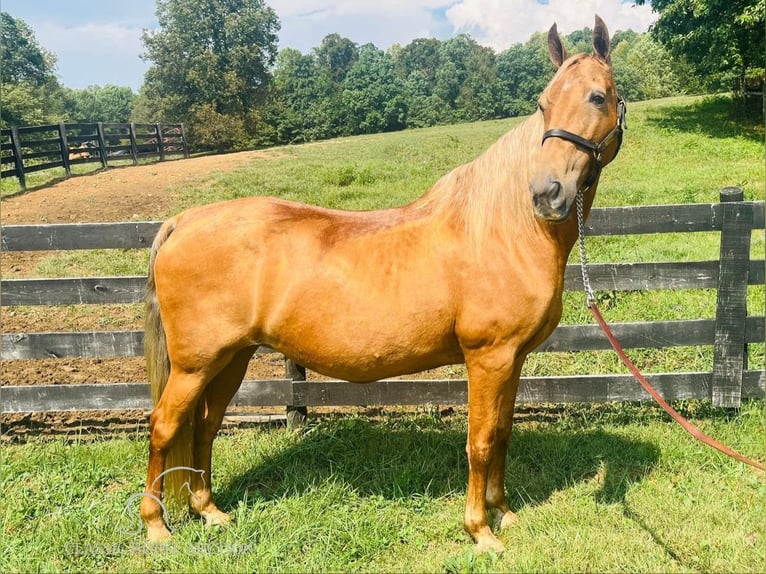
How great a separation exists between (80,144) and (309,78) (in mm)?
40480

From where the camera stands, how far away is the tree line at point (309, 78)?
1827 cm

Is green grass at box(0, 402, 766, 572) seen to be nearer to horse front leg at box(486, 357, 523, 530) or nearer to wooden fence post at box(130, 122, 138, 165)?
horse front leg at box(486, 357, 523, 530)

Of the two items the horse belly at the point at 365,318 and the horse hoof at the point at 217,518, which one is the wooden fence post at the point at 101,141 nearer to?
the horse hoof at the point at 217,518

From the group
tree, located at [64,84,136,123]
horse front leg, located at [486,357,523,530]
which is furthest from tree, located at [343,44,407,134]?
horse front leg, located at [486,357,523,530]

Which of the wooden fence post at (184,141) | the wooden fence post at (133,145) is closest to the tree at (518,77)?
the wooden fence post at (184,141)

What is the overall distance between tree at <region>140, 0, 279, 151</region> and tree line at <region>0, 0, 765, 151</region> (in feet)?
0.25

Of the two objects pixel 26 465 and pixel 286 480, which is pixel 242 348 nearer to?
pixel 286 480

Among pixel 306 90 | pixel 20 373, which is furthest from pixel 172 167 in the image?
pixel 306 90

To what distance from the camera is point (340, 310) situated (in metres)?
2.64

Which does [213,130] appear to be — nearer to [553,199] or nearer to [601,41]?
[601,41]

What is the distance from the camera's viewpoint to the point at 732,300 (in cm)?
390

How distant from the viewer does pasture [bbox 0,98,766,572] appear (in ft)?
8.96

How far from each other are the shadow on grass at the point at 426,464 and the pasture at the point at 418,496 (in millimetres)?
11

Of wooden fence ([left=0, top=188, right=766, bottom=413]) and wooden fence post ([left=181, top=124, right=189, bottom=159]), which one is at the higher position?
wooden fence post ([left=181, top=124, right=189, bottom=159])
